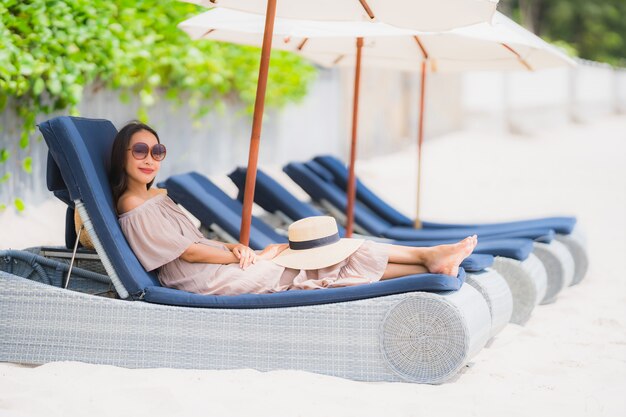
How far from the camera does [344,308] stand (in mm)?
4195

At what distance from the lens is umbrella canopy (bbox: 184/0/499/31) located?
474 cm

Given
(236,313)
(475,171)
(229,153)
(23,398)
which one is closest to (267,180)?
(236,313)

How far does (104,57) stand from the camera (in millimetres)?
8109

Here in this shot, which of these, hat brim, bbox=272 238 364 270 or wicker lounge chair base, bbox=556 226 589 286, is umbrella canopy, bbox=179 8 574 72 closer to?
wicker lounge chair base, bbox=556 226 589 286

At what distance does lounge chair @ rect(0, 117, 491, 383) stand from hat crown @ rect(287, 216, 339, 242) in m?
0.37

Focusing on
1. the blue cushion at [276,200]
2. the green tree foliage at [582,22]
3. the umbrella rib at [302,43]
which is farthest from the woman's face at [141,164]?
the green tree foliage at [582,22]

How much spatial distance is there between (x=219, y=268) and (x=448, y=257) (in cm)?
107

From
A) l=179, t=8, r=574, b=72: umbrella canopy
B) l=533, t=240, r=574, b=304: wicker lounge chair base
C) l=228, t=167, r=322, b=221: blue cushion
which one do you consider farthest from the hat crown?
Result: l=533, t=240, r=574, b=304: wicker lounge chair base

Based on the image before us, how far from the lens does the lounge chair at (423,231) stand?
259 inches

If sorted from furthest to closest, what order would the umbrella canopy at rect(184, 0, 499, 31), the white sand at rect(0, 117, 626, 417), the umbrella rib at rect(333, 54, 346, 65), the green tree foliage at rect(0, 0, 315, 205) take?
the umbrella rib at rect(333, 54, 346, 65)
the green tree foliage at rect(0, 0, 315, 205)
the umbrella canopy at rect(184, 0, 499, 31)
the white sand at rect(0, 117, 626, 417)

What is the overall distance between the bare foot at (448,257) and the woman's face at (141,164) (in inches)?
52.8

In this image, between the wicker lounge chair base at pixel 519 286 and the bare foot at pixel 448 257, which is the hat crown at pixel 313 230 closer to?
the bare foot at pixel 448 257

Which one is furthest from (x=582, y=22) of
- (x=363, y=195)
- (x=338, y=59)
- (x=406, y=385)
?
(x=406, y=385)

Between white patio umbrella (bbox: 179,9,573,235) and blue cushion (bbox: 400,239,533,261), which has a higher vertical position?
white patio umbrella (bbox: 179,9,573,235)
